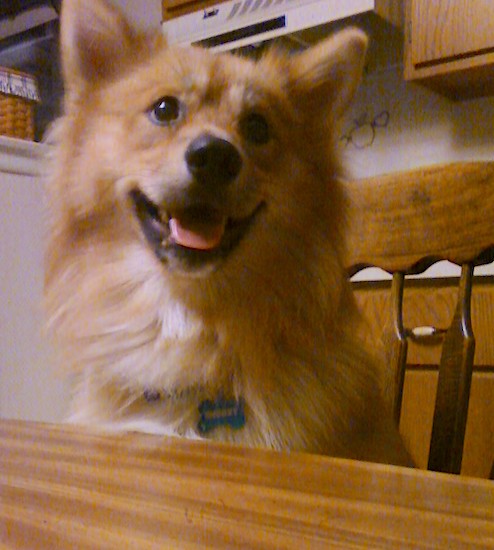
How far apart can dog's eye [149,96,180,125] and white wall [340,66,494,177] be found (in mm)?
968

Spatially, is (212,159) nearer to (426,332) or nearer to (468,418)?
(426,332)

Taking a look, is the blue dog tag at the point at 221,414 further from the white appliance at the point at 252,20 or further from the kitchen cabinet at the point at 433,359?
the white appliance at the point at 252,20

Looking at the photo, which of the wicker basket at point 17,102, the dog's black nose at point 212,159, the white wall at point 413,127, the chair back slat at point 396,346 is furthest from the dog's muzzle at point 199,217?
the wicker basket at point 17,102

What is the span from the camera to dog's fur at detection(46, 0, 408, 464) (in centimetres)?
97

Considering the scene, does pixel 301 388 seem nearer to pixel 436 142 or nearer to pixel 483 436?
pixel 483 436

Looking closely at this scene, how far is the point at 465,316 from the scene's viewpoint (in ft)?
3.37

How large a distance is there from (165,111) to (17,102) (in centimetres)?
116

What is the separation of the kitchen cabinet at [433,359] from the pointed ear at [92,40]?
0.87 metres

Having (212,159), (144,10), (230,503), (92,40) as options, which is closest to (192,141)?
(212,159)

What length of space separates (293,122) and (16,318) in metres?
1.20

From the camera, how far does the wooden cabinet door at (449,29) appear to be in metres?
1.58

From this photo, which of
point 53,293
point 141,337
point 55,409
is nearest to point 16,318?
point 55,409

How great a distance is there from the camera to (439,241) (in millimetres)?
1062

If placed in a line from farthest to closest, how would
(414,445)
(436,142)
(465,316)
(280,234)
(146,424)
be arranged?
(436,142) < (414,445) < (280,234) < (465,316) < (146,424)
